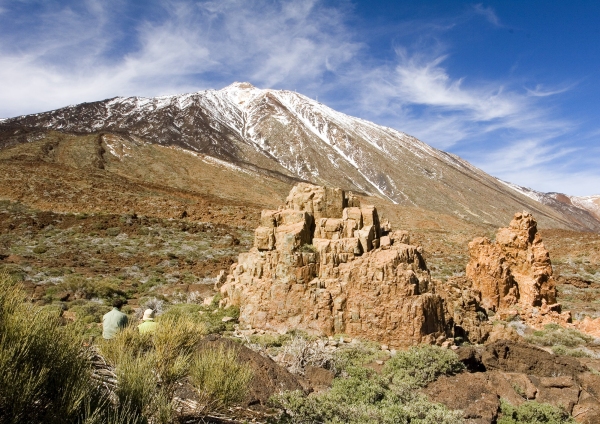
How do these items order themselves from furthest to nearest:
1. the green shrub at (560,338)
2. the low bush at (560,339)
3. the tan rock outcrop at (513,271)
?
the tan rock outcrop at (513,271) < the green shrub at (560,338) < the low bush at (560,339)

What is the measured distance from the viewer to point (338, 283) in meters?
9.45

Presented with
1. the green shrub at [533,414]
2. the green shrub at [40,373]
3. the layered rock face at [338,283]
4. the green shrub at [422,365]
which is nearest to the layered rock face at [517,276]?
the layered rock face at [338,283]

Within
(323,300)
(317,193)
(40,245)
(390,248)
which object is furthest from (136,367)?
(40,245)

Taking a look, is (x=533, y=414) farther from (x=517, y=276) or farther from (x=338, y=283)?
(x=517, y=276)

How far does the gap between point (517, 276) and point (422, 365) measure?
29.0ft

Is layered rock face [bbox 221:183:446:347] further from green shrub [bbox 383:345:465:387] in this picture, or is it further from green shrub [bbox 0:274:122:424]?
green shrub [bbox 0:274:122:424]

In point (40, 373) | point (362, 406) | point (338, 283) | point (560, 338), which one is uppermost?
point (338, 283)

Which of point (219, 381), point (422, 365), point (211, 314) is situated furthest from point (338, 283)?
point (219, 381)

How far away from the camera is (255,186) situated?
5484 centimetres

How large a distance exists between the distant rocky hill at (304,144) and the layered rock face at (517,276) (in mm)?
64735

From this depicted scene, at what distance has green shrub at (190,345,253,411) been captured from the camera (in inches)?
180

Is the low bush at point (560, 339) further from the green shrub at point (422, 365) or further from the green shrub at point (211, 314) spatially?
the green shrub at point (211, 314)

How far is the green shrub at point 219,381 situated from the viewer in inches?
180

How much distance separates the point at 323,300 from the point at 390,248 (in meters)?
2.20
